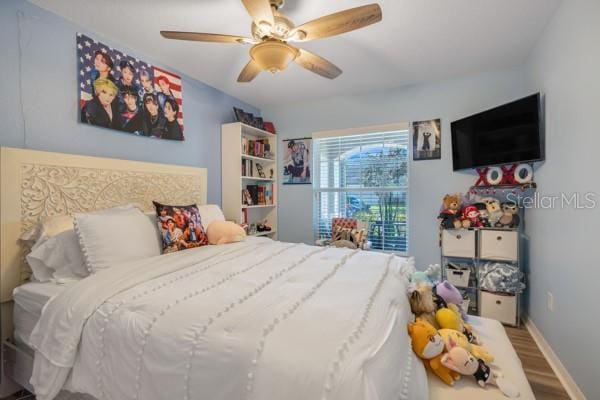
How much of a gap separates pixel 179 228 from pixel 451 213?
8.04 ft

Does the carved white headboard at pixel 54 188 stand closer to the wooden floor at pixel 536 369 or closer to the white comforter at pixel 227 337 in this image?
the white comforter at pixel 227 337

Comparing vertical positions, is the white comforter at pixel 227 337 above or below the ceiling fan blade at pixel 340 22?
below

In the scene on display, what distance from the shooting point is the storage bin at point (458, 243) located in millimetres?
2672

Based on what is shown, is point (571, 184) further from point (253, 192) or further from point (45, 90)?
point (45, 90)

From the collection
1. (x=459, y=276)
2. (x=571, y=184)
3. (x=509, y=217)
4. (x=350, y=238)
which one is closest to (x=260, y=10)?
(x=571, y=184)

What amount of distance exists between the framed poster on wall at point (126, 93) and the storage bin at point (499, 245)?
306 centimetres

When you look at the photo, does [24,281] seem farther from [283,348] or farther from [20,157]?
[283,348]

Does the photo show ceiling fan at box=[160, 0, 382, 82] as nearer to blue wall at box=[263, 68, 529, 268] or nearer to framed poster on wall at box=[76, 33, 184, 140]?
framed poster on wall at box=[76, 33, 184, 140]

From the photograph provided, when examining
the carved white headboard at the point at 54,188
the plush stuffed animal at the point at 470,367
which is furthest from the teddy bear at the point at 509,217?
the carved white headboard at the point at 54,188

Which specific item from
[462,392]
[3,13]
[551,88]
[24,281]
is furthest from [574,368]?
[3,13]

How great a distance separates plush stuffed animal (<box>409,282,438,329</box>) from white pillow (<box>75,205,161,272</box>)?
5.37ft

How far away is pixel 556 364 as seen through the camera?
1.88 metres

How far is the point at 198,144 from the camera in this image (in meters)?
3.05
